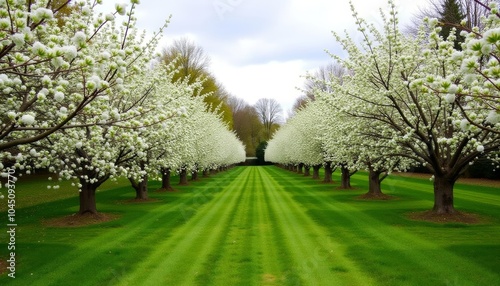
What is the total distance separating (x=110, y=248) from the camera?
490 inches

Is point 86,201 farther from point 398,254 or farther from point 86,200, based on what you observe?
point 398,254

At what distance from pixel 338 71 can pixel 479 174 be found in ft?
107

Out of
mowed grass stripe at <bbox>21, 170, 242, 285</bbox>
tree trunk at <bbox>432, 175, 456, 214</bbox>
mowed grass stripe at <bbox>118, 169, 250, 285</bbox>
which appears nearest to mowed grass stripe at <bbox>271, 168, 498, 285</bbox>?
tree trunk at <bbox>432, 175, 456, 214</bbox>

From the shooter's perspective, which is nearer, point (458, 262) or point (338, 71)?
point (458, 262)

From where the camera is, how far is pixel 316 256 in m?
11.3

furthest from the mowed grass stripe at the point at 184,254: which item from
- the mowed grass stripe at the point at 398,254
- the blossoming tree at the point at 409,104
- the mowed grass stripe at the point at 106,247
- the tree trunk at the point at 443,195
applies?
the tree trunk at the point at 443,195

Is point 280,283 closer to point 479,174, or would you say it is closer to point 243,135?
point 479,174

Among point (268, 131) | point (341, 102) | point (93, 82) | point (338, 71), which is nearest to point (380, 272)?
point (93, 82)

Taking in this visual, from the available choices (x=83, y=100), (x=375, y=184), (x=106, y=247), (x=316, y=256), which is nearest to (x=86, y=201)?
(x=106, y=247)

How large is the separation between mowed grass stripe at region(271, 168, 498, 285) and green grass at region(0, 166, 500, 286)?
1.1 inches

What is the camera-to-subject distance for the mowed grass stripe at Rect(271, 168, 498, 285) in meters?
9.24

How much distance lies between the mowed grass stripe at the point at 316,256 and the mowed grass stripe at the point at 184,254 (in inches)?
100

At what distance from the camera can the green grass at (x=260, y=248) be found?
31.1 ft

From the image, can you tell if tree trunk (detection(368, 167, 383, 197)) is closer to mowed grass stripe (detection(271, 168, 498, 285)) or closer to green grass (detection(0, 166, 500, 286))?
green grass (detection(0, 166, 500, 286))
